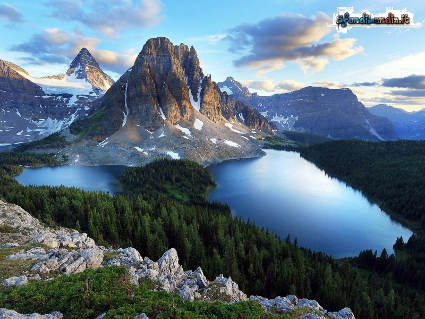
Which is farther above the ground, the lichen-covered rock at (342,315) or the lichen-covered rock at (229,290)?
the lichen-covered rock at (229,290)

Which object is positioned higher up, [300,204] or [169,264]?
Result: [169,264]

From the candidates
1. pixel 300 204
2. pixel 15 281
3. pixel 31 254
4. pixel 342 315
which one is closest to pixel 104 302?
pixel 15 281

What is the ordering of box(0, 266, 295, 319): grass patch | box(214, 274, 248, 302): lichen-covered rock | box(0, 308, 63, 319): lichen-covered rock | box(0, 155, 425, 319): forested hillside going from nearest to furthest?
box(0, 308, 63, 319): lichen-covered rock, box(0, 266, 295, 319): grass patch, box(214, 274, 248, 302): lichen-covered rock, box(0, 155, 425, 319): forested hillside

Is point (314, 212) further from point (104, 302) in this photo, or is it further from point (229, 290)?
point (104, 302)

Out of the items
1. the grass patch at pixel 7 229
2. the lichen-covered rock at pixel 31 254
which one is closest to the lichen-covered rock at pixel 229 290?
the lichen-covered rock at pixel 31 254

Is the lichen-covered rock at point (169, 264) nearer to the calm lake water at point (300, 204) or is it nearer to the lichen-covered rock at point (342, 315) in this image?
the lichen-covered rock at point (342, 315)

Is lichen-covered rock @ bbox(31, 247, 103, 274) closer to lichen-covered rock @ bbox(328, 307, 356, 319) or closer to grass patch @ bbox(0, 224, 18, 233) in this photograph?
grass patch @ bbox(0, 224, 18, 233)

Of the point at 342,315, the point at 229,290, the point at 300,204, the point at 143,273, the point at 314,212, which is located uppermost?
the point at 143,273

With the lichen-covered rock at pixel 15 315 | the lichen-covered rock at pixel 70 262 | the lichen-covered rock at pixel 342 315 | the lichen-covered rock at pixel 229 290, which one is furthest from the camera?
the lichen-covered rock at pixel 342 315

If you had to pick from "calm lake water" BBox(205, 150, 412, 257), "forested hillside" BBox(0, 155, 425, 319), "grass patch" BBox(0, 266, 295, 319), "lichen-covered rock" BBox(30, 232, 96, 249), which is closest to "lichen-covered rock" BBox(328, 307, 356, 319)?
"grass patch" BBox(0, 266, 295, 319)
